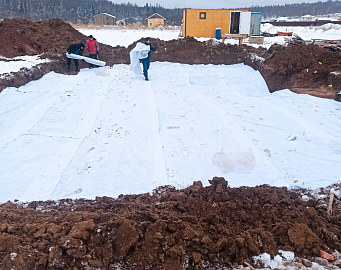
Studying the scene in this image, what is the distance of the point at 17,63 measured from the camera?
9984 millimetres

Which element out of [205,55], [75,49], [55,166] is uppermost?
[75,49]

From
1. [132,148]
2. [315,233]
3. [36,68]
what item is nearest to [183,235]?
[315,233]

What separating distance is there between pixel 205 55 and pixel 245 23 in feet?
21.1

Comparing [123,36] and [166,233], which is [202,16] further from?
[166,233]

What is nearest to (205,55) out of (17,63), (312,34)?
(17,63)

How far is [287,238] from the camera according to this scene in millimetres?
2826

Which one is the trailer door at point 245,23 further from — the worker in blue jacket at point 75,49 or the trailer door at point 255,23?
the worker in blue jacket at point 75,49

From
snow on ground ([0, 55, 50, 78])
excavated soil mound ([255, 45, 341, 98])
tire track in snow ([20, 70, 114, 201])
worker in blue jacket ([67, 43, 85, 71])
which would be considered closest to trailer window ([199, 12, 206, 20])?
excavated soil mound ([255, 45, 341, 98])

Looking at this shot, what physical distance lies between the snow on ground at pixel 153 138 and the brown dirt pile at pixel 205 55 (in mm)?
1194

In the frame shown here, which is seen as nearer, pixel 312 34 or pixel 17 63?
pixel 17 63

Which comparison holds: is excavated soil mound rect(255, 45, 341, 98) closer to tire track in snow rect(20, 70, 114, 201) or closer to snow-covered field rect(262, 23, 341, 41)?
tire track in snow rect(20, 70, 114, 201)

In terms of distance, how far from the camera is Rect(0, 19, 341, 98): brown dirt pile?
30.3 ft

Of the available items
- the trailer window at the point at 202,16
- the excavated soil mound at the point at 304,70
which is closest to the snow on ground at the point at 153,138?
the excavated soil mound at the point at 304,70

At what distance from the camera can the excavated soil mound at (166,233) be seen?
2.52m
